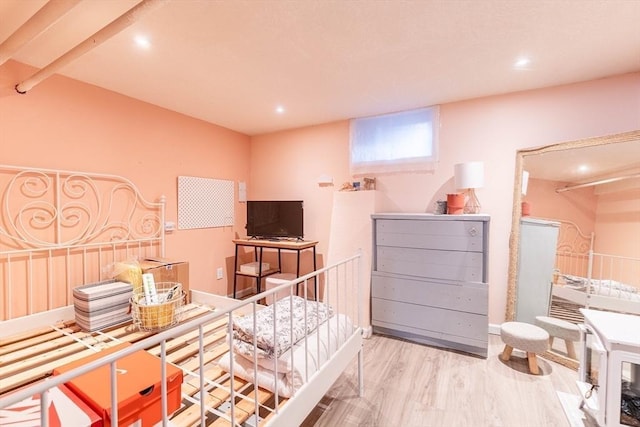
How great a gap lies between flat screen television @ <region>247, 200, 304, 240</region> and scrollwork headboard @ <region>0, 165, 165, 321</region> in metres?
1.28

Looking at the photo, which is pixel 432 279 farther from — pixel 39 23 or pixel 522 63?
pixel 39 23

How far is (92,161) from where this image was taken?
98.3 inches

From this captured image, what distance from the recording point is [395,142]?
3.23 metres

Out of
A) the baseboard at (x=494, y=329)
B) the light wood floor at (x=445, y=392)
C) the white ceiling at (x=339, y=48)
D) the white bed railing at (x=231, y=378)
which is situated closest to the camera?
the white bed railing at (x=231, y=378)

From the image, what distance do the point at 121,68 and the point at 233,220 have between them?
215 cm

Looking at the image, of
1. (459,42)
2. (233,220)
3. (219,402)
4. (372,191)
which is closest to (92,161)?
(233,220)

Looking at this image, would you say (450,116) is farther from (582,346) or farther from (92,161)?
(92,161)

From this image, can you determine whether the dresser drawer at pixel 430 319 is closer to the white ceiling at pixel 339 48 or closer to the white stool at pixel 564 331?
the white stool at pixel 564 331

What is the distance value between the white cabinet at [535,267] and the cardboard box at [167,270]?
10.2 ft

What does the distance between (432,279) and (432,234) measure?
42 cm

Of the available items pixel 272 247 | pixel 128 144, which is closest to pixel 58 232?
pixel 128 144

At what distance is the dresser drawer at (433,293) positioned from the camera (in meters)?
2.46

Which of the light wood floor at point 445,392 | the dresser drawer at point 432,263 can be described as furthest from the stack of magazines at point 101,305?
the dresser drawer at point 432,263

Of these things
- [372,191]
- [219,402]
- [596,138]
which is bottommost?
[219,402]
